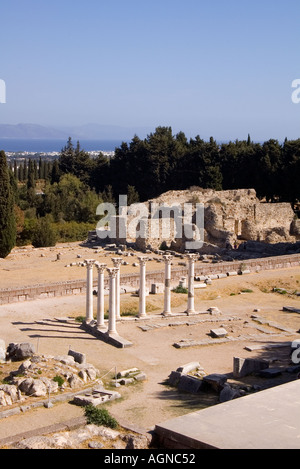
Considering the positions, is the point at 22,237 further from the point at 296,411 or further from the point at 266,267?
the point at 296,411

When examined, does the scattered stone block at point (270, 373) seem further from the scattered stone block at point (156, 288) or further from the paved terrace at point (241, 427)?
the scattered stone block at point (156, 288)

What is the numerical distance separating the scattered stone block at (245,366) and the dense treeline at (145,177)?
1046 inches

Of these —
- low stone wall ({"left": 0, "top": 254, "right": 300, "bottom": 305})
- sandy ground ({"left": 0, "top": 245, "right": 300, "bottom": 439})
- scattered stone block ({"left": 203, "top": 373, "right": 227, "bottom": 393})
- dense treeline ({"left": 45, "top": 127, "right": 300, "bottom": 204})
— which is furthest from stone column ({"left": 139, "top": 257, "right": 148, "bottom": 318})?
dense treeline ({"left": 45, "top": 127, "right": 300, "bottom": 204})

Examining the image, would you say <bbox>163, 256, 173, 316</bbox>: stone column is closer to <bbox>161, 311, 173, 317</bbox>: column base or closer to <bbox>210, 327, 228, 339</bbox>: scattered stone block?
<bbox>161, 311, 173, 317</bbox>: column base

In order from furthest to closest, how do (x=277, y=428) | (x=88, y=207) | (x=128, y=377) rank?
1. (x=88, y=207)
2. (x=128, y=377)
3. (x=277, y=428)

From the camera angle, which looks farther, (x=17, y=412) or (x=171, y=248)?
(x=171, y=248)

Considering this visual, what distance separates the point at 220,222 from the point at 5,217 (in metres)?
14.4

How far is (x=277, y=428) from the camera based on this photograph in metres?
11.8

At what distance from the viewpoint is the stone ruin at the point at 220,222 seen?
134 feet

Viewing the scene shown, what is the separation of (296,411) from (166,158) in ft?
175

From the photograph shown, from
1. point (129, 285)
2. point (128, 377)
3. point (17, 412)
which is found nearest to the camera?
point (17, 412)

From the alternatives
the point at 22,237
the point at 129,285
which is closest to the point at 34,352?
the point at 129,285

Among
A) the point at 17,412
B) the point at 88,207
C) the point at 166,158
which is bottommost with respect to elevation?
the point at 17,412

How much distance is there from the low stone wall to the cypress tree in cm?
1029
